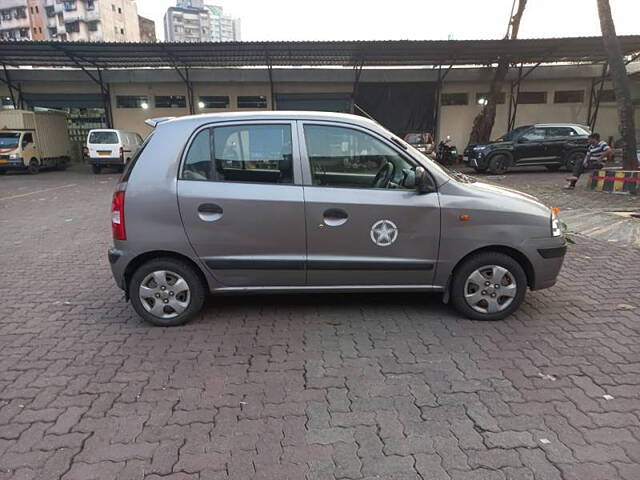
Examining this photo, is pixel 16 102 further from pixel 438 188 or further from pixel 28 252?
pixel 438 188

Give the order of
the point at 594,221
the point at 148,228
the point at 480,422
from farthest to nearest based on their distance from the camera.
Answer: the point at 594,221 < the point at 148,228 < the point at 480,422

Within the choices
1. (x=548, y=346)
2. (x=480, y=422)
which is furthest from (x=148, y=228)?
(x=548, y=346)

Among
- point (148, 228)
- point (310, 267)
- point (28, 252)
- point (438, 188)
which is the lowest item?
point (28, 252)

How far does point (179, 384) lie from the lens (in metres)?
3.04

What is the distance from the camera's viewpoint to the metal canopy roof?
60.8 feet

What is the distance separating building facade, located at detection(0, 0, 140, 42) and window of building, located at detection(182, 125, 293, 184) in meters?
81.7

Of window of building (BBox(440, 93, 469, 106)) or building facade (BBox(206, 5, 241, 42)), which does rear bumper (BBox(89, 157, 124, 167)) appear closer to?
window of building (BBox(440, 93, 469, 106))

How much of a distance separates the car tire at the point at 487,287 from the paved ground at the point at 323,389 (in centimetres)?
15

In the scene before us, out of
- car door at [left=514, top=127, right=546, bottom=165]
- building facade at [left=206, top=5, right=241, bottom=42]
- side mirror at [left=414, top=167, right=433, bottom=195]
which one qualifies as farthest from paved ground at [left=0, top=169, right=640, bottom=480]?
building facade at [left=206, top=5, right=241, bottom=42]

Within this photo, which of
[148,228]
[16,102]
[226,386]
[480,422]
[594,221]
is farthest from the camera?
[16,102]

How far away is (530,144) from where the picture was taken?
1694cm

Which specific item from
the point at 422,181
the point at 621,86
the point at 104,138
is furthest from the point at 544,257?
the point at 104,138

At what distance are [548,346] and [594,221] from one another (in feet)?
19.0

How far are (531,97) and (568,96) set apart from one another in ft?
Result: 6.42
